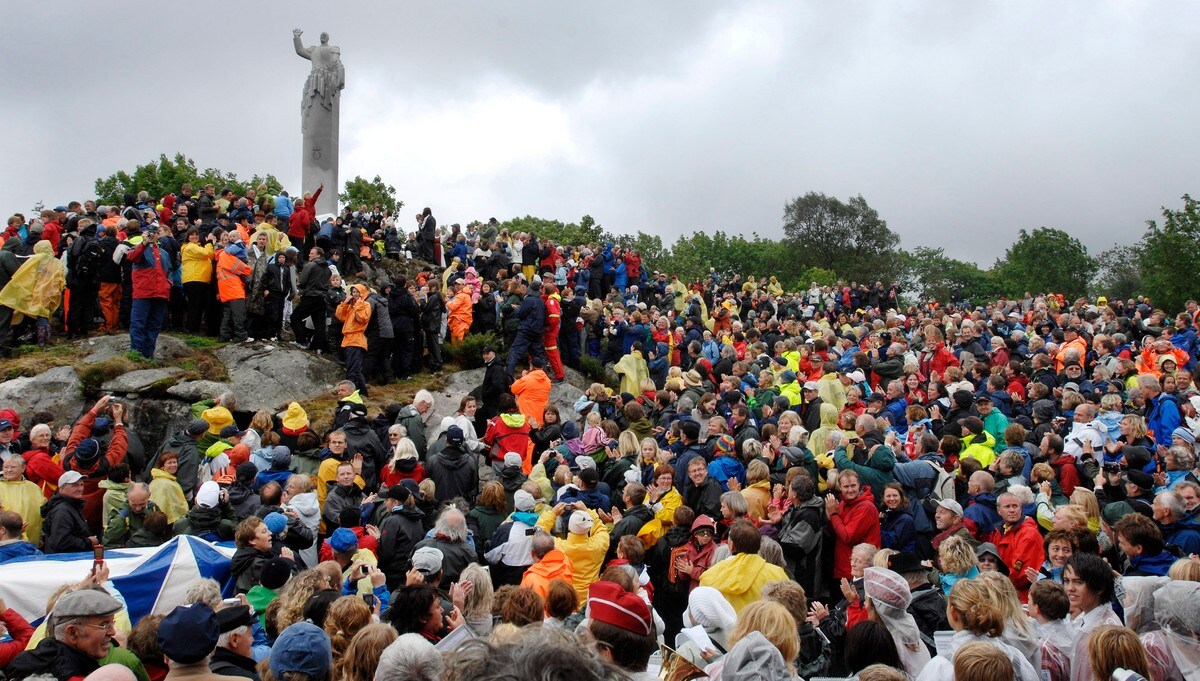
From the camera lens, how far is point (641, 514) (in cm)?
856

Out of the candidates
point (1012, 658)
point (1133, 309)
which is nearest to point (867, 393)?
point (1012, 658)

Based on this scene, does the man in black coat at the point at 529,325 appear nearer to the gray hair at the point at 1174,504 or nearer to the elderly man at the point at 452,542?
the elderly man at the point at 452,542

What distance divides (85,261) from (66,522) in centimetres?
781

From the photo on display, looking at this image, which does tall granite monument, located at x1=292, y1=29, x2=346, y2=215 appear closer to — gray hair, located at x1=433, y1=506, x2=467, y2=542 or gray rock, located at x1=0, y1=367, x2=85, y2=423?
gray rock, located at x1=0, y1=367, x2=85, y2=423

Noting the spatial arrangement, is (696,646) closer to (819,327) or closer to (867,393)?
(867,393)

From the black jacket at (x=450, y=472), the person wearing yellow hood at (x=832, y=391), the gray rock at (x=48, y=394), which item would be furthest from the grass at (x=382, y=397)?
the person wearing yellow hood at (x=832, y=391)

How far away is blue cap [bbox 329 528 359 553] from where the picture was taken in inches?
280

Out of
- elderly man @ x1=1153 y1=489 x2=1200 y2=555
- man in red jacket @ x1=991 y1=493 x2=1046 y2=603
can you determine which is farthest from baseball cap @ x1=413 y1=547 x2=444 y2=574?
elderly man @ x1=1153 y1=489 x2=1200 y2=555

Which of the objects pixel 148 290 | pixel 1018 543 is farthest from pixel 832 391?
pixel 148 290

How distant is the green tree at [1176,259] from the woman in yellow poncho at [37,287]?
47162mm

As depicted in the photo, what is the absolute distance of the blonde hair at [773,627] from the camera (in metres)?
4.52

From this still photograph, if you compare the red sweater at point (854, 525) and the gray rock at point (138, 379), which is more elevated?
the gray rock at point (138, 379)

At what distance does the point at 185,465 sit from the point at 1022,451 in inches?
344

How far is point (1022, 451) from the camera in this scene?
329 inches
